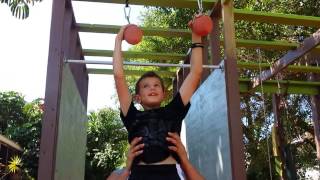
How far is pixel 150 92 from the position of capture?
253 cm

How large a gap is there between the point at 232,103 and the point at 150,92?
0.81 meters

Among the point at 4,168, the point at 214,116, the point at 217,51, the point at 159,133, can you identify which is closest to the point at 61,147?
the point at 159,133

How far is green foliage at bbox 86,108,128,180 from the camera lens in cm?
1616

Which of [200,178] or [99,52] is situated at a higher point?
[99,52]

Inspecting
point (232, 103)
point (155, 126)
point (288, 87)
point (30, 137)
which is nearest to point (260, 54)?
point (288, 87)

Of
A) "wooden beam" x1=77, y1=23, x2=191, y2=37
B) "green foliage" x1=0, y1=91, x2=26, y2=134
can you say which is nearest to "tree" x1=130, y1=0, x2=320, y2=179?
"wooden beam" x1=77, y1=23, x2=191, y2=37

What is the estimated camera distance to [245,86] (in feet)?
21.5

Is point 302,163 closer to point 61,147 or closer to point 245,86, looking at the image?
point 245,86

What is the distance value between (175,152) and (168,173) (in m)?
0.13

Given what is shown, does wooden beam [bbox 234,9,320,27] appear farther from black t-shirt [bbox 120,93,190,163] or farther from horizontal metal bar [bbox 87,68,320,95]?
horizontal metal bar [bbox 87,68,320,95]

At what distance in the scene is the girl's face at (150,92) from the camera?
8.27ft

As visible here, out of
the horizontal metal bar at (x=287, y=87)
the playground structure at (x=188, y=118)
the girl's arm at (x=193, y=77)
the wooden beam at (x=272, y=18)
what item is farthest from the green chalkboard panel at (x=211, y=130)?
the horizontal metal bar at (x=287, y=87)

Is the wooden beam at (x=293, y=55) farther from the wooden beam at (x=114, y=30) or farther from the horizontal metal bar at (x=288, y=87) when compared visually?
the wooden beam at (x=114, y=30)

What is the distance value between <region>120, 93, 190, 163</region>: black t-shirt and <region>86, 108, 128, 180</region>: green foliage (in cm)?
1392
